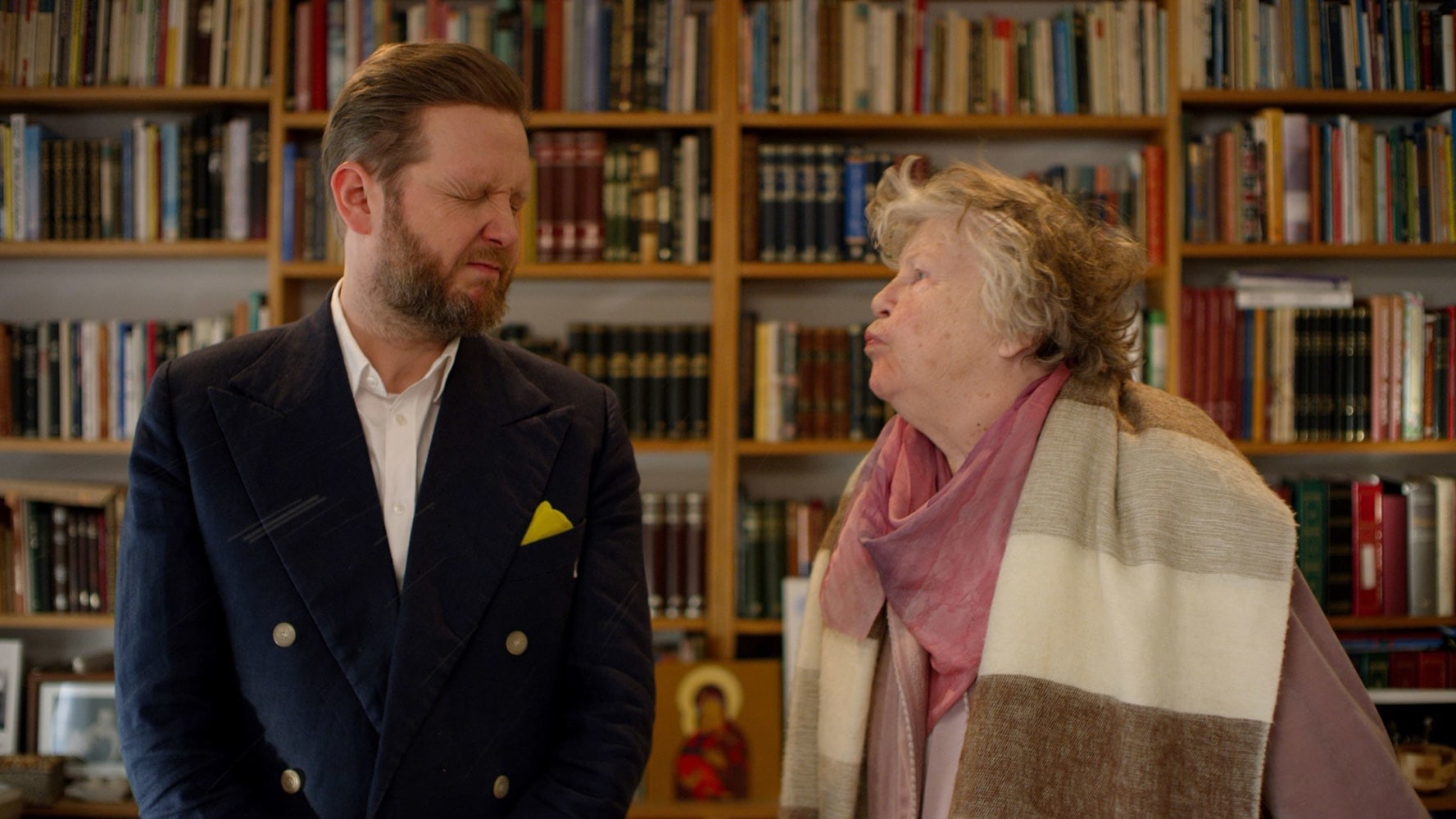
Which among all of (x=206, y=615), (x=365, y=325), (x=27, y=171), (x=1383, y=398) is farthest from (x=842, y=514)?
(x=27, y=171)

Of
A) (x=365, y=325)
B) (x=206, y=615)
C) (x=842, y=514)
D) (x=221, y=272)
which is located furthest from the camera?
(x=221, y=272)

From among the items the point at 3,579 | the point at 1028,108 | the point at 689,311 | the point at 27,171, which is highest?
the point at 1028,108

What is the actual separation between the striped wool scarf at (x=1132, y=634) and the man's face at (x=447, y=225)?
2.29ft

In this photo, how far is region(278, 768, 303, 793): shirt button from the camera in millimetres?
1211

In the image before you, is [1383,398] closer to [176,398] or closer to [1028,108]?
[1028,108]

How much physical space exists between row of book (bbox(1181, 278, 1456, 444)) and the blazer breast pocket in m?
2.02

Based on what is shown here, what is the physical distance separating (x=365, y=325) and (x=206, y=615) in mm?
374

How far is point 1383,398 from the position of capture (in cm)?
282

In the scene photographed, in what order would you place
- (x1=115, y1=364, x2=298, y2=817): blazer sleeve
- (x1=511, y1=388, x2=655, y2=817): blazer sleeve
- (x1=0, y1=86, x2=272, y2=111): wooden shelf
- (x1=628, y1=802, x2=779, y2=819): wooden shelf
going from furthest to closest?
(x1=0, y1=86, x2=272, y2=111): wooden shelf < (x1=628, y1=802, x2=779, y2=819): wooden shelf < (x1=511, y1=388, x2=655, y2=817): blazer sleeve < (x1=115, y1=364, x2=298, y2=817): blazer sleeve

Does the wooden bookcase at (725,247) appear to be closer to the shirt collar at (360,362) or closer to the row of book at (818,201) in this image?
the row of book at (818,201)

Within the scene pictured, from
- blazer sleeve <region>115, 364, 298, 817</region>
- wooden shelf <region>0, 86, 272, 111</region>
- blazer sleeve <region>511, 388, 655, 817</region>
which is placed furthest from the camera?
wooden shelf <region>0, 86, 272, 111</region>

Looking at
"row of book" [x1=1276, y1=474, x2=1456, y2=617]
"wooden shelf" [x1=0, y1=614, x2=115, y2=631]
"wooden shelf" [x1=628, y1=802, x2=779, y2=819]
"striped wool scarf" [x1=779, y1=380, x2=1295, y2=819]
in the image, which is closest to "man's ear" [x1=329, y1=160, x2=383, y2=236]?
"striped wool scarf" [x1=779, y1=380, x2=1295, y2=819]

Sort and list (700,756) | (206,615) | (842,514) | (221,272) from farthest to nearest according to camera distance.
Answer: (221,272), (700,756), (842,514), (206,615)

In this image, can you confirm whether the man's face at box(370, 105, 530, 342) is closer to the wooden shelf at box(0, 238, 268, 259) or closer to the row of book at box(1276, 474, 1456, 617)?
the wooden shelf at box(0, 238, 268, 259)
